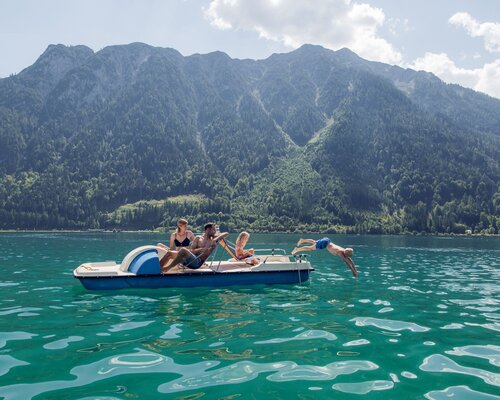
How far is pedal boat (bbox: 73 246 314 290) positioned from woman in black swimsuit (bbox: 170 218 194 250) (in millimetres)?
807

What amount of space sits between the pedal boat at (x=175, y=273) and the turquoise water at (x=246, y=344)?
745mm

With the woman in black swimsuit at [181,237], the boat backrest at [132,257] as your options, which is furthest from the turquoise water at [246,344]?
the woman in black swimsuit at [181,237]

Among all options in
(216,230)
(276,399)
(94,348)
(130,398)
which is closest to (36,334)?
(94,348)

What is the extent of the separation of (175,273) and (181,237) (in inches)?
73.8

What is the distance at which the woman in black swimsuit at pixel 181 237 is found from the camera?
842 inches

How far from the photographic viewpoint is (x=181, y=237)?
21.5 meters

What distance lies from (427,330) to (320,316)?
3.56 meters

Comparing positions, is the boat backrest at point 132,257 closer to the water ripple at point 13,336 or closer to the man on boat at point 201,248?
the man on boat at point 201,248

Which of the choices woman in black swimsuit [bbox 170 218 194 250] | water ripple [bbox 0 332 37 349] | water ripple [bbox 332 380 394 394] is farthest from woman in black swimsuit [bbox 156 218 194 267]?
water ripple [bbox 332 380 394 394]

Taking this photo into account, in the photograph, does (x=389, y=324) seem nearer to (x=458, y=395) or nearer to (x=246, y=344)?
(x=246, y=344)

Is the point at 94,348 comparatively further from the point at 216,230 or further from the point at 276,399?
the point at 216,230

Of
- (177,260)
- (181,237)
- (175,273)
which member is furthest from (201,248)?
(175,273)

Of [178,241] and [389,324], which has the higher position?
[178,241]

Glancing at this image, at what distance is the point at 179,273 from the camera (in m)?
20.8
